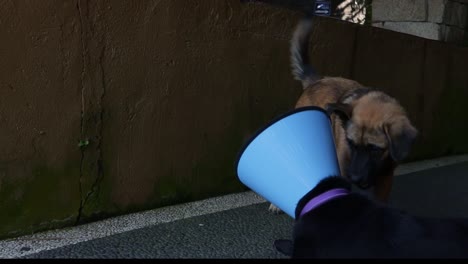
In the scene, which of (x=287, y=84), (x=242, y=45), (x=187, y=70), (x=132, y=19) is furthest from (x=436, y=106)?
(x=132, y=19)

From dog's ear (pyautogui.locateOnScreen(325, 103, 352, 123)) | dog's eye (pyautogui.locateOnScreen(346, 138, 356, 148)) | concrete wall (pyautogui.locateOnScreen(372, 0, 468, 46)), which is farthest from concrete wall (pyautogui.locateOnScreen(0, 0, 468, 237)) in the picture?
concrete wall (pyautogui.locateOnScreen(372, 0, 468, 46))

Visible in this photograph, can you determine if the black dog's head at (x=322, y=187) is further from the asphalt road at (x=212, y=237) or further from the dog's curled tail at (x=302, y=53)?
the dog's curled tail at (x=302, y=53)

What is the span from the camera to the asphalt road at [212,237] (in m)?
3.64

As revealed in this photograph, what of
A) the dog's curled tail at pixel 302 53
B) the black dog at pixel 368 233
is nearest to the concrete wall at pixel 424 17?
the dog's curled tail at pixel 302 53

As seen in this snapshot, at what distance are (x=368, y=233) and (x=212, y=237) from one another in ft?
6.16

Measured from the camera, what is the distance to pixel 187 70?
4699 mm

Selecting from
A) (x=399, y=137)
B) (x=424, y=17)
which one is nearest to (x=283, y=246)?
(x=399, y=137)

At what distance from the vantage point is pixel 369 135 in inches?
166

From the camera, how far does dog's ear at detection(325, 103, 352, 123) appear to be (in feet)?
14.3

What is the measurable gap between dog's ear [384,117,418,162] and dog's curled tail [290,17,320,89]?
1.29 m

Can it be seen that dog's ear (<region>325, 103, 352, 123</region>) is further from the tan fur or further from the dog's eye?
the dog's eye

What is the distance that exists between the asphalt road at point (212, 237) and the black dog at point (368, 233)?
1382 mm

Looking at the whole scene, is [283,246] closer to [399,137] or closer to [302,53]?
[399,137]

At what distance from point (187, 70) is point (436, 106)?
4477 millimetres
